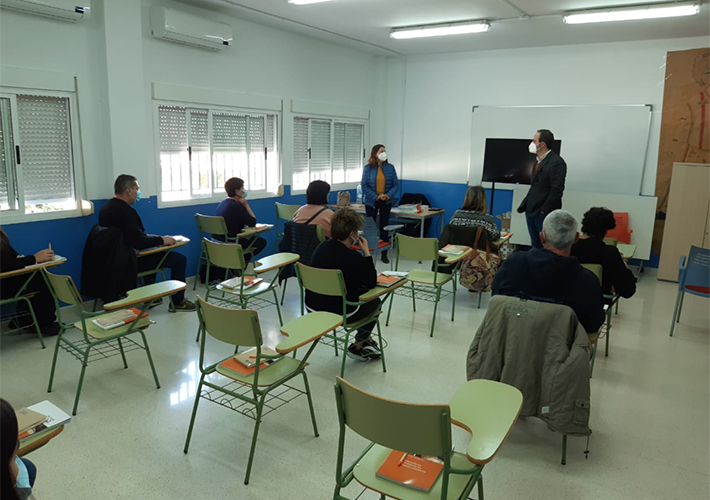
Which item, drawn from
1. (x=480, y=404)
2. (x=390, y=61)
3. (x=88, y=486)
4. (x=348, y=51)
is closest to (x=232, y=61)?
(x=348, y=51)

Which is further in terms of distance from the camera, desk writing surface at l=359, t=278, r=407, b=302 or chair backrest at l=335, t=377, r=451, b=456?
desk writing surface at l=359, t=278, r=407, b=302

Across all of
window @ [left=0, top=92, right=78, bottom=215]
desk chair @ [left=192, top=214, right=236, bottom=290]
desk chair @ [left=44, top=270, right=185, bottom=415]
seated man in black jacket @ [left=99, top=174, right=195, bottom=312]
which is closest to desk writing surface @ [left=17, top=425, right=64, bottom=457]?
desk chair @ [left=44, top=270, right=185, bottom=415]

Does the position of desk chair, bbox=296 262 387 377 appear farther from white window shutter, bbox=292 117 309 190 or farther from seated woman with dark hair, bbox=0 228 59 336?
white window shutter, bbox=292 117 309 190

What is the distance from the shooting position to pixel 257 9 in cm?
537

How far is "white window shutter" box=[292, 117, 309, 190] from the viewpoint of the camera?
6977mm

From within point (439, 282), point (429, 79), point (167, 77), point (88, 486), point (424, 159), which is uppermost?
point (429, 79)

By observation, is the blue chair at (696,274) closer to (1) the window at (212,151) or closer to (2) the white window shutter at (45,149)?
(1) the window at (212,151)

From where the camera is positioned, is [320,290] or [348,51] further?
[348,51]

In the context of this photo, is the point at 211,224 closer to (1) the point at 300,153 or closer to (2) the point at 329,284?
(1) the point at 300,153

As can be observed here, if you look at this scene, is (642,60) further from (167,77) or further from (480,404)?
(480,404)

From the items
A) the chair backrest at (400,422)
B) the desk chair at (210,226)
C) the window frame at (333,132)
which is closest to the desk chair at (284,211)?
the window frame at (333,132)

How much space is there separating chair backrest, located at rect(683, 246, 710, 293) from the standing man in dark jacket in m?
1.30

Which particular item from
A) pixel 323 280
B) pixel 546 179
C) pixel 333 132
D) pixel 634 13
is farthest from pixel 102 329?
pixel 634 13

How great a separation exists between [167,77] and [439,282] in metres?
3.49
